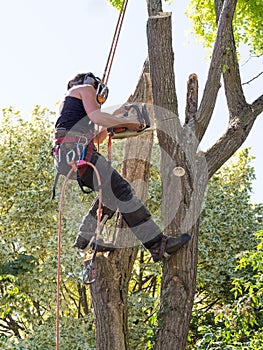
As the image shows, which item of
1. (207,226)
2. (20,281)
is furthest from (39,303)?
(207,226)

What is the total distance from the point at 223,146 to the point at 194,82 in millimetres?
543

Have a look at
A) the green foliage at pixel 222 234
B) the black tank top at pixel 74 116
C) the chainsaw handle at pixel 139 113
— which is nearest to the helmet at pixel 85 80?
the black tank top at pixel 74 116

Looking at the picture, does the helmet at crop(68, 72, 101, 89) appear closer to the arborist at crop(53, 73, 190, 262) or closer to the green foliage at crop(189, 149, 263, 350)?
the arborist at crop(53, 73, 190, 262)

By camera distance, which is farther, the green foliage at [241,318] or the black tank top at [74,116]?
the green foliage at [241,318]

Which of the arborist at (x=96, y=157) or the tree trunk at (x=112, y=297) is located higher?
the arborist at (x=96, y=157)

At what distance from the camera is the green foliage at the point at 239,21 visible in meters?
7.53

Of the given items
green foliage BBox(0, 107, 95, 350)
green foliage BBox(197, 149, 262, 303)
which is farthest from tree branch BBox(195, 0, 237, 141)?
green foliage BBox(197, 149, 262, 303)

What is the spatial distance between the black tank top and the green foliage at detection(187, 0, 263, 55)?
12.6ft

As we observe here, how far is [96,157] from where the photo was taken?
417 cm

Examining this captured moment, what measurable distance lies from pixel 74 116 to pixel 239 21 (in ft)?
13.8

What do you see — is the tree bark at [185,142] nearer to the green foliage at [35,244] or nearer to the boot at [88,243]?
the boot at [88,243]

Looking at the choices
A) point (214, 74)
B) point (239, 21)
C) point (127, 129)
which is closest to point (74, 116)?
point (127, 129)

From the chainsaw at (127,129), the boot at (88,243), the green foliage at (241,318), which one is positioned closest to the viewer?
the chainsaw at (127,129)

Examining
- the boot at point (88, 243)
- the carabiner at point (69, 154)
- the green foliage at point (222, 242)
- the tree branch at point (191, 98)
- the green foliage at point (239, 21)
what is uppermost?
the green foliage at point (239, 21)
